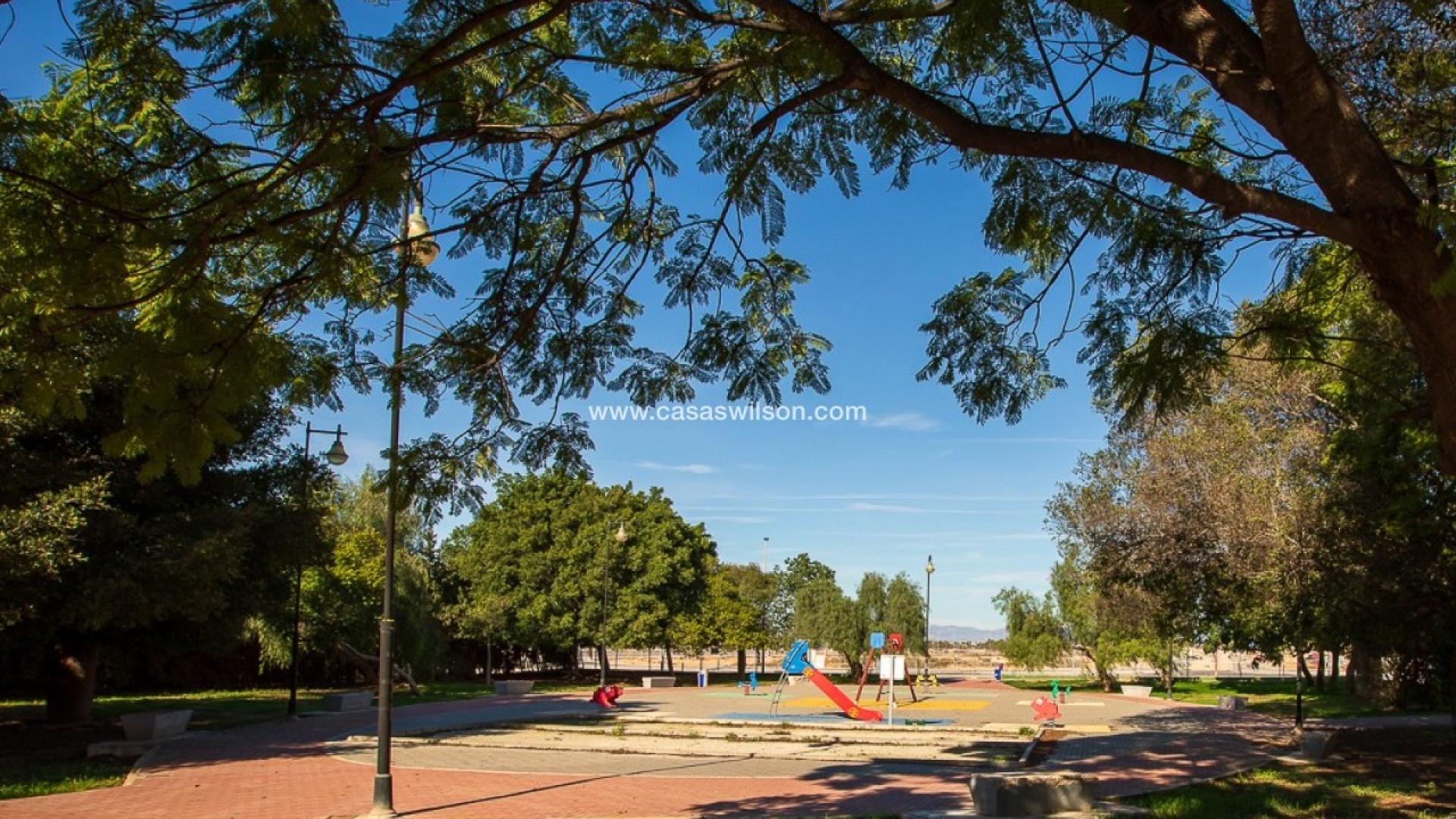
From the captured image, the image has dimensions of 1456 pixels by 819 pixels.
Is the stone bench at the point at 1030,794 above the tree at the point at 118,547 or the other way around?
the other way around

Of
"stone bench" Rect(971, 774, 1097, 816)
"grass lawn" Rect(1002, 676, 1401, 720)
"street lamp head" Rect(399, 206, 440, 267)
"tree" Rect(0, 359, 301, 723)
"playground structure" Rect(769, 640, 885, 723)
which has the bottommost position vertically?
"grass lawn" Rect(1002, 676, 1401, 720)

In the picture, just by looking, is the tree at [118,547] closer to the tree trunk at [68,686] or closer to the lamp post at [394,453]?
the tree trunk at [68,686]

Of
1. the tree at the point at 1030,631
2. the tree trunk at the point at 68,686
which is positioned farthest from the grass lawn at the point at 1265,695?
the tree trunk at the point at 68,686

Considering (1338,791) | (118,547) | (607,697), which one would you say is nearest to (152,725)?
(118,547)

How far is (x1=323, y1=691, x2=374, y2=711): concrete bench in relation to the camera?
27734 millimetres

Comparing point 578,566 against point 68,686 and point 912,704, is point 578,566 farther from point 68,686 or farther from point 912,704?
point 68,686

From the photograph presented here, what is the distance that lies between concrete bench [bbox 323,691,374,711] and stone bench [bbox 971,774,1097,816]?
2182cm

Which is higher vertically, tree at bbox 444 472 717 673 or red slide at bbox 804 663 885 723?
tree at bbox 444 472 717 673

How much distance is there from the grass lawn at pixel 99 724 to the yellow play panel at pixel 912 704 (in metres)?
10.6

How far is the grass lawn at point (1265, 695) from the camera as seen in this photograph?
27.7 m

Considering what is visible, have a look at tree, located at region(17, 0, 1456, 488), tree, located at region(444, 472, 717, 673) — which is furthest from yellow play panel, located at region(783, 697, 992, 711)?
tree, located at region(17, 0, 1456, 488)

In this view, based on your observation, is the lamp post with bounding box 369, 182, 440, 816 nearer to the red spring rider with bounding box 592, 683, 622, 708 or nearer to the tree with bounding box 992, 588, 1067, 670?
the red spring rider with bounding box 592, 683, 622, 708

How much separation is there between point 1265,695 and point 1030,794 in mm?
31458

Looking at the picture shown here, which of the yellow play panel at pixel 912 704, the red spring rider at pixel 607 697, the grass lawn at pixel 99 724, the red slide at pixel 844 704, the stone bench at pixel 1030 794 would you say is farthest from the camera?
the yellow play panel at pixel 912 704
